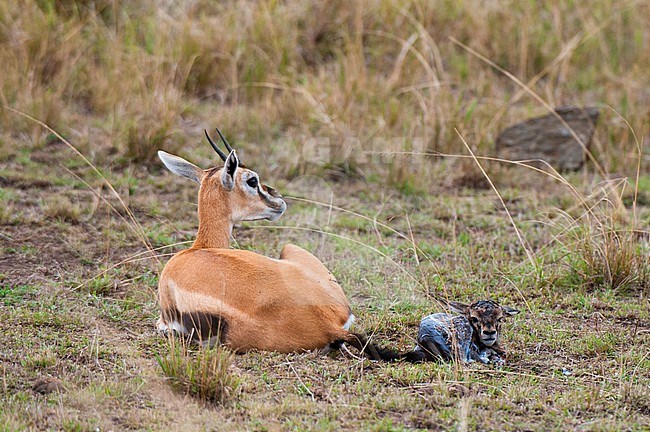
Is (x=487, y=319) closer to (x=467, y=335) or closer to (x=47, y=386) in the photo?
(x=467, y=335)

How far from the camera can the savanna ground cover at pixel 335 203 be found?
4.32m

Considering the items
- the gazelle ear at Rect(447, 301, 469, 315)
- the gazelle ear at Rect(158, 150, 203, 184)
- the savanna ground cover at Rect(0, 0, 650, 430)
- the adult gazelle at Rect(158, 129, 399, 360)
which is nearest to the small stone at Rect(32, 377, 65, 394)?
the savanna ground cover at Rect(0, 0, 650, 430)

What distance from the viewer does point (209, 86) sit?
1004 cm

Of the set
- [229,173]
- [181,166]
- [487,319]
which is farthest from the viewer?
[181,166]

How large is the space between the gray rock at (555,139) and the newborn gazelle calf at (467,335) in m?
4.26

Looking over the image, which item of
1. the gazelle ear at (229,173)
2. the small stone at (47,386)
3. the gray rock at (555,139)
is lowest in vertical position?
the gray rock at (555,139)

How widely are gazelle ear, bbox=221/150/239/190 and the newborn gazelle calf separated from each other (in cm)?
138

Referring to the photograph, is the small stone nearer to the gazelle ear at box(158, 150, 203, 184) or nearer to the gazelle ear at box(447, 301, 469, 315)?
the gazelle ear at box(158, 150, 203, 184)

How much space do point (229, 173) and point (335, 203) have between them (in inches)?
99.2

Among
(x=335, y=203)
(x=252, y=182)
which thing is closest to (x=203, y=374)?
(x=252, y=182)

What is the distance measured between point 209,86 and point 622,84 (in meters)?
4.45

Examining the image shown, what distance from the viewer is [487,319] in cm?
478

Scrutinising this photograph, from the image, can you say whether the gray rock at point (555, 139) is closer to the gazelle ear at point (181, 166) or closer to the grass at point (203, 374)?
the gazelle ear at point (181, 166)

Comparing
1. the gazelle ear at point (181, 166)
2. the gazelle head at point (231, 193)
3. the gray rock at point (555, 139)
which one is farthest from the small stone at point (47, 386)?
the gray rock at point (555, 139)
